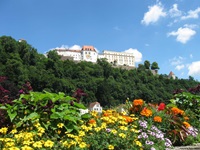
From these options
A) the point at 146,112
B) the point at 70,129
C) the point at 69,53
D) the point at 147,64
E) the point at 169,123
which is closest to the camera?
the point at 70,129

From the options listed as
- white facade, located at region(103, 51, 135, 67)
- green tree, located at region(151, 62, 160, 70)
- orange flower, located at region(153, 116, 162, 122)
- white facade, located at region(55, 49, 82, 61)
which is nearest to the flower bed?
orange flower, located at region(153, 116, 162, 122)

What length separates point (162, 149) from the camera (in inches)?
170

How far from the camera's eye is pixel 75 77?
8256 cm

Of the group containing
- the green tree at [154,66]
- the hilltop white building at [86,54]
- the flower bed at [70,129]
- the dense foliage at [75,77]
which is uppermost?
the hilltop white building at [86,54]

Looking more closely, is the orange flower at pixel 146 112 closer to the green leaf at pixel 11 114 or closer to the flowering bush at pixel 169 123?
the flowering bush at pixel 169 123

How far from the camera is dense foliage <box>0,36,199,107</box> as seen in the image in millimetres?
66562

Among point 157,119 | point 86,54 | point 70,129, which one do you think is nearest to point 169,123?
point 157,119

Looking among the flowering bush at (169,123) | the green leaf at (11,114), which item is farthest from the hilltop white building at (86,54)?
the green leaf at (11,114)

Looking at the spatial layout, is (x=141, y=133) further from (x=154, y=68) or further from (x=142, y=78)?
(x=154, y=68)

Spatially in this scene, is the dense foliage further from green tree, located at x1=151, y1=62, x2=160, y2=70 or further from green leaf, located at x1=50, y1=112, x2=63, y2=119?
green leaf, located at x1=50, y1=112, x2=63, y2=119

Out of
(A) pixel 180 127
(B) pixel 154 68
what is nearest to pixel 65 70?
(B) pixel 154 68

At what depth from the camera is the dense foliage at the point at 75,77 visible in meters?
66.6

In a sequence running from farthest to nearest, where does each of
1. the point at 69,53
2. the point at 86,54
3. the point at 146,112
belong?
the point at 86,54
the point at 69,53
the point at 146,112

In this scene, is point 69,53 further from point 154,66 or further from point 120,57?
point 154,66
